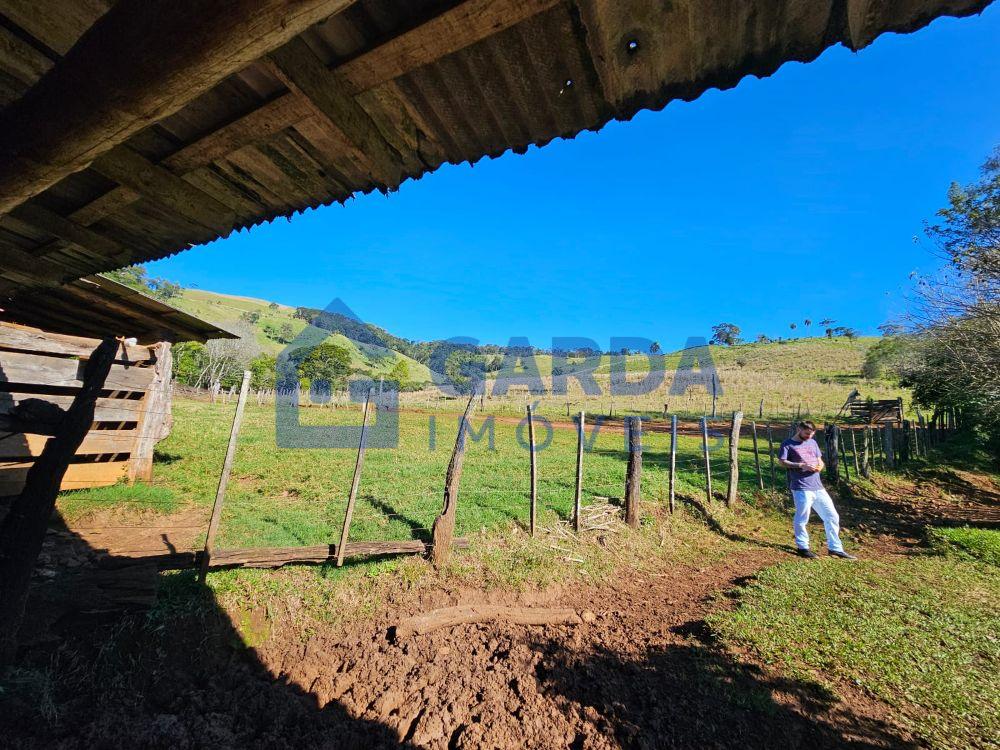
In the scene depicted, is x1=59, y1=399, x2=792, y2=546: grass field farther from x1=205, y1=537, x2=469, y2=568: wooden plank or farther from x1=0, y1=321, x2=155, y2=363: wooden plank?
x1=0, y1=321, x2=155, y2=363: wooden plank

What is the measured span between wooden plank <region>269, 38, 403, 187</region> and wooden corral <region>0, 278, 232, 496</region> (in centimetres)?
502

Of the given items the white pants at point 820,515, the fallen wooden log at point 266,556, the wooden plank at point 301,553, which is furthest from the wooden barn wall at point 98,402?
the white pants at point 820,515

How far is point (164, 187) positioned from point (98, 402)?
24.0 feet

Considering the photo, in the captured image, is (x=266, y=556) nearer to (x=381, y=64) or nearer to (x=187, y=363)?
(x=381, y=64)

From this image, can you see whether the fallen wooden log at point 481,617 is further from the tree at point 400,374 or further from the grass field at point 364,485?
the tree at point 400,374

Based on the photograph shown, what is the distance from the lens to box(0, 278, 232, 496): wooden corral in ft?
17.8

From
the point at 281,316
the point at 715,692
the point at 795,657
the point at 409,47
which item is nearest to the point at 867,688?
the point at 795,657

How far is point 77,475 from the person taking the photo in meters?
6.33

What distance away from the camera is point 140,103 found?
2.68 ft

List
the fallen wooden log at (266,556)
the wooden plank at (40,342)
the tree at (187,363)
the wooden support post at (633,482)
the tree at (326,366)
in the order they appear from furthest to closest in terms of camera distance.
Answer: the tree at (326,366) → the tree at (187,363) → the wooden support post at (633,482) → the wooden plank at (40,342) → the fallen wooden log at (266,556)

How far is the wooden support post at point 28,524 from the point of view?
249 cm

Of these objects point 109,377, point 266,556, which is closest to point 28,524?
point 266,556

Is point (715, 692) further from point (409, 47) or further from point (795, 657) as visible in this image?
point (409, 47)

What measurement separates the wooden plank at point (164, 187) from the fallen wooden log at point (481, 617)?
3828 millimetres
